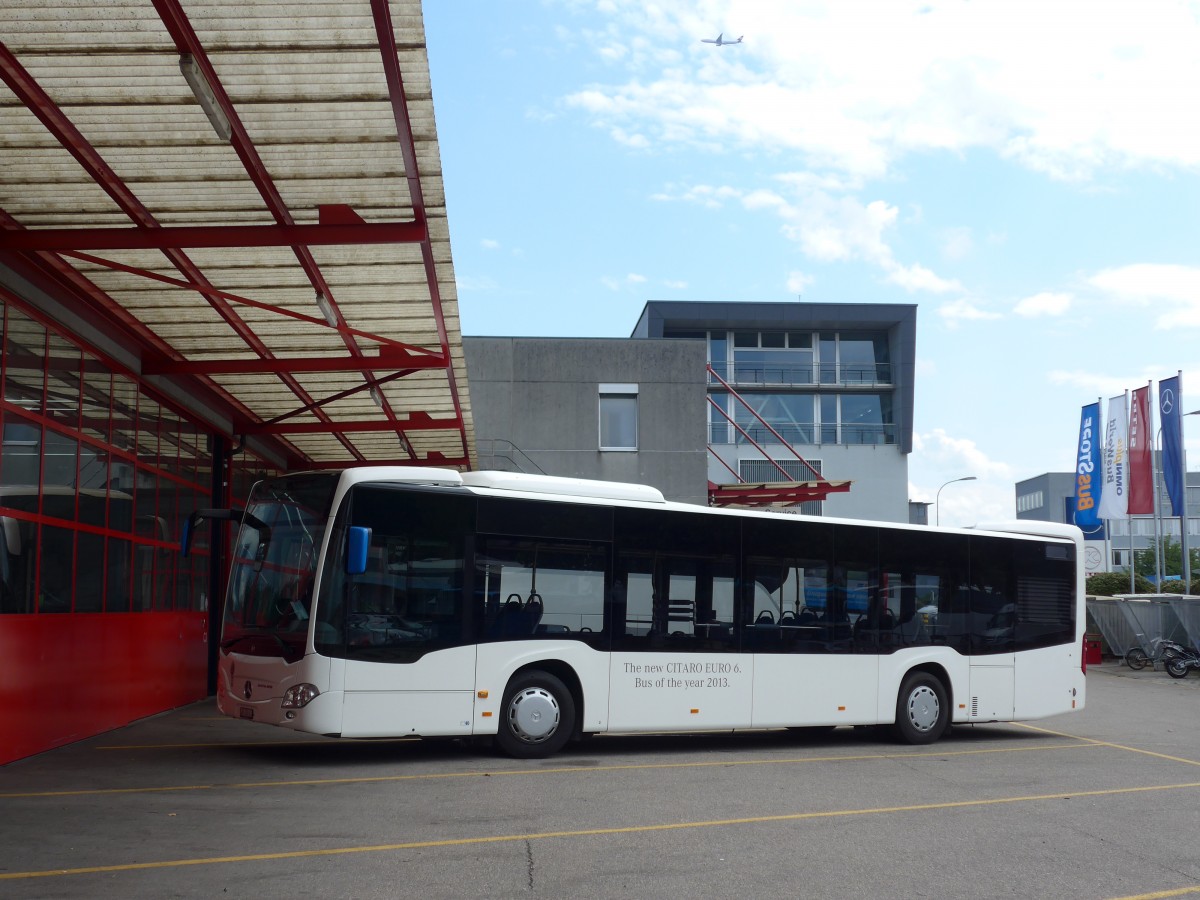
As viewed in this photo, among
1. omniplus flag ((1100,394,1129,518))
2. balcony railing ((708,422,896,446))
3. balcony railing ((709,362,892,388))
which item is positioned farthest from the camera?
balcony railing ((709,362,892,388))

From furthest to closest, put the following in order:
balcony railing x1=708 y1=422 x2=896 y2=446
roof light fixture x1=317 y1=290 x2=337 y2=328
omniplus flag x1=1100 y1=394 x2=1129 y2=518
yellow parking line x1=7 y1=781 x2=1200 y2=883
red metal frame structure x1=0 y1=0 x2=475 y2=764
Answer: balcony railing x1=708 y1=422 x2=896 y2=446 < omniplus flag x1=1100 y1=394 x2=1129 y2=518 < roof light fixture x1=317 y1=290 x2=337 y2=328 < red metal frame structure x1=0 y1=0 x2=475 y2=764 < yellow parking line x1=7 y1=781 x2=1200 y2=883

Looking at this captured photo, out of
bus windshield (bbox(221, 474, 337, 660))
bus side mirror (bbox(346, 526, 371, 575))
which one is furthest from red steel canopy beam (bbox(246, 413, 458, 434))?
bus side mirror (bbox(346, 526, 371, 575))

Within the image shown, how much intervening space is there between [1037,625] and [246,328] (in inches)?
416

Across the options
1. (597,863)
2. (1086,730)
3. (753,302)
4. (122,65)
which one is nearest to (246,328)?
(122,65)

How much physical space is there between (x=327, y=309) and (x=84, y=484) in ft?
10.4

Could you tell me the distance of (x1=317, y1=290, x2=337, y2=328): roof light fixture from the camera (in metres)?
13.6

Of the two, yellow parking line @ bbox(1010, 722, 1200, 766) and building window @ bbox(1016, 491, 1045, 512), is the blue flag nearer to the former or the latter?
yellow parking line @ bbox(1010, 722, 1200, 766)

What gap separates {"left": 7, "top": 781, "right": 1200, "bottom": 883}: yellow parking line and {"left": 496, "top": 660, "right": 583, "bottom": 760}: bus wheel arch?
370 centimetres

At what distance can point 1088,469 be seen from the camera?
38000mm

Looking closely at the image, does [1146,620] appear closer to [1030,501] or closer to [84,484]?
[84,484]

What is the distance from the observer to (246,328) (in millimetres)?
15000

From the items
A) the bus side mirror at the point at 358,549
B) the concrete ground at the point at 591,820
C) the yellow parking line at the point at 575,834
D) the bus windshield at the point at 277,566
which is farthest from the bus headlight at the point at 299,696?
the yellow parking line at the point at 575,834

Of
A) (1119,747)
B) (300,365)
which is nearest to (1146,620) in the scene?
(1119,747)

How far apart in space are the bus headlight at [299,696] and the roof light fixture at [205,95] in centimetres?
493
